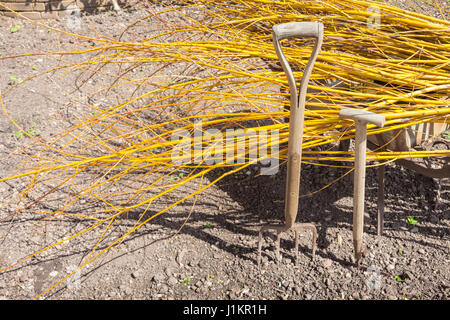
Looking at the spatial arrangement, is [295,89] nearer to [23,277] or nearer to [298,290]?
[298,290]

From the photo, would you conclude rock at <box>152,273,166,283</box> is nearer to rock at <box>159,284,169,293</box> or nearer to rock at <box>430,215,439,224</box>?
rock at <box>159,284,169,293</box>

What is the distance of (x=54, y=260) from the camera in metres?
1.53

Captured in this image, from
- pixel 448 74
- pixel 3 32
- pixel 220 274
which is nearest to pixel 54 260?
pixel 220 274

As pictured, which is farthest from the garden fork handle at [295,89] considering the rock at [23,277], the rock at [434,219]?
the rock at [23,277]

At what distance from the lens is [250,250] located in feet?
5.25

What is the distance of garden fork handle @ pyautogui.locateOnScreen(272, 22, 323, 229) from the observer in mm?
994

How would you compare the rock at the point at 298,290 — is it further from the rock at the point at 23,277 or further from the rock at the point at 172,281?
the rock at the point at 23,277

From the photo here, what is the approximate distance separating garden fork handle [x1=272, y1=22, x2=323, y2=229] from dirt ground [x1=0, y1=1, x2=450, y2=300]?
434 mm

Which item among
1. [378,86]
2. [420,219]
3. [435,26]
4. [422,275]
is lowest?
[422,275]

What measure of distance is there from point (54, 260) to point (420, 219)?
1590mm

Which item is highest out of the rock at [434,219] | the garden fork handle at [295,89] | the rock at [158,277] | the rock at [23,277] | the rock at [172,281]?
the garden fork handle at [295,89]

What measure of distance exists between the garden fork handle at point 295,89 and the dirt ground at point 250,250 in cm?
43

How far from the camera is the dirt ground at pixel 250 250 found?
145cm

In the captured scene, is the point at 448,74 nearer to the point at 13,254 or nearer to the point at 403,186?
the point at 403,186
